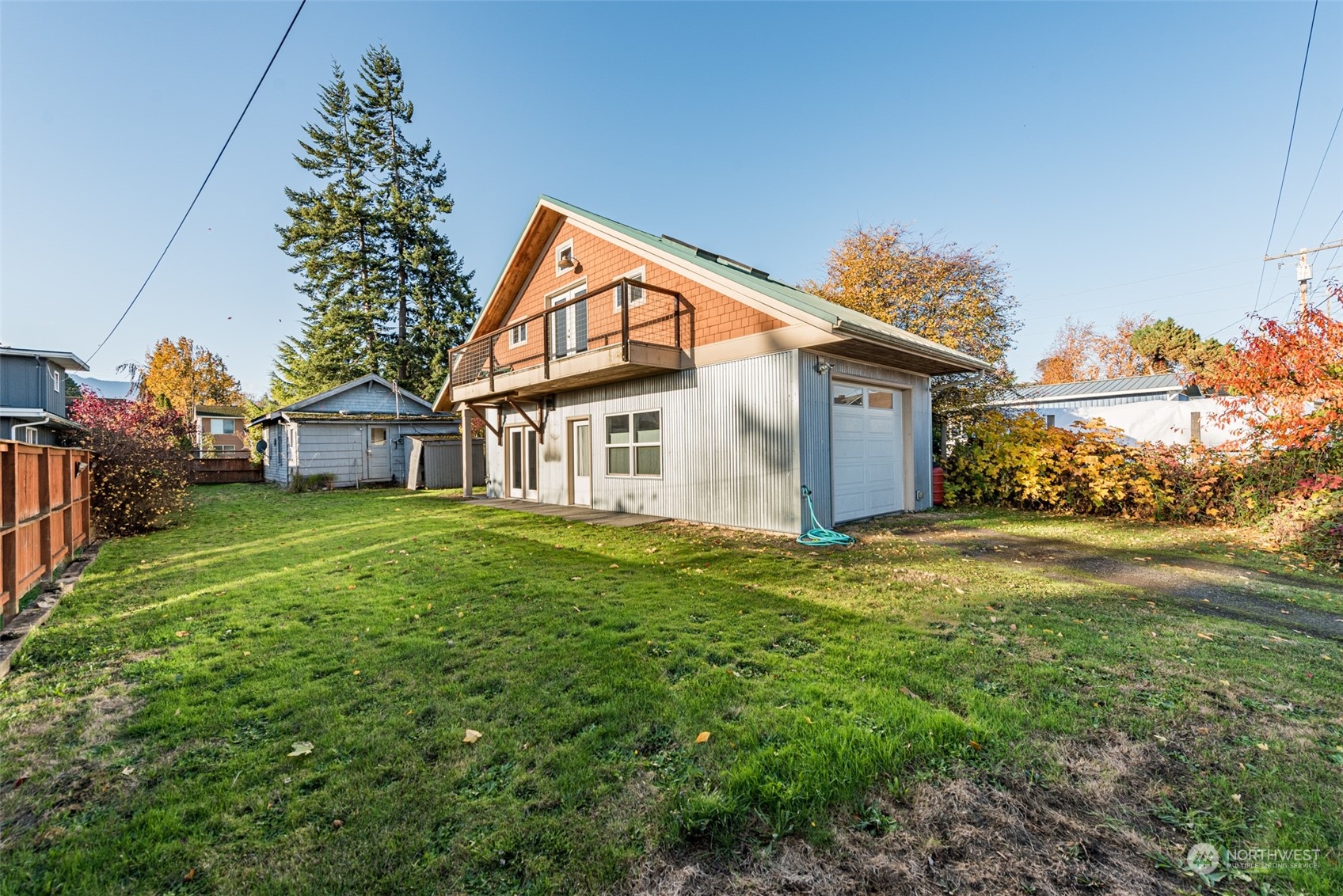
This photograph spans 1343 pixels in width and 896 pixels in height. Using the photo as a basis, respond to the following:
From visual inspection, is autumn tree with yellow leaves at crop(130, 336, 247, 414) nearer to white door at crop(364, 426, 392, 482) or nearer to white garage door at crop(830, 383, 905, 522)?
white door at crop(364, 426, 392, 482)

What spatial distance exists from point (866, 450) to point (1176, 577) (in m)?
4.85

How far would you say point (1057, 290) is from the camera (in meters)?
28.6

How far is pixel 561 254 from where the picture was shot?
1270 cm

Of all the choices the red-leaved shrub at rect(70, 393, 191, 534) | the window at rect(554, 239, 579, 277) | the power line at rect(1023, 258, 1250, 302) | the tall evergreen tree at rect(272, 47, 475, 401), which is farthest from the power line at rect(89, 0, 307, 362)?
the power line at rect(1023, 258, 1250, 302)

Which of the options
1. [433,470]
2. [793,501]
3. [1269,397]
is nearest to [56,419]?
[433,470]

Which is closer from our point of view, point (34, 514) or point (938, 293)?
point (34, 514)

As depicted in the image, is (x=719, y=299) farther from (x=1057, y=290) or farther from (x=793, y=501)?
(x=1057, y=290)

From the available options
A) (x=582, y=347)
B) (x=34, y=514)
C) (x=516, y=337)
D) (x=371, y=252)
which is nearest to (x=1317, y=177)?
(x=582, y=347)

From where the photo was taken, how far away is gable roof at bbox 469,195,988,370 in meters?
7.76

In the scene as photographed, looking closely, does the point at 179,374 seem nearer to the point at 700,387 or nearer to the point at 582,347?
the point at 582,347

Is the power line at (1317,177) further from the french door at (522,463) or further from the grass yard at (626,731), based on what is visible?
the french door at (522,463)

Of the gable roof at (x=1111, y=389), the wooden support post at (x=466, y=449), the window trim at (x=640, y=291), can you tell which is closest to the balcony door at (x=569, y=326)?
the window trim at (x=640, y=291)

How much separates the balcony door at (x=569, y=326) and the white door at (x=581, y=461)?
1810mm

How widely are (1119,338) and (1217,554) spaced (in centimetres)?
3630
